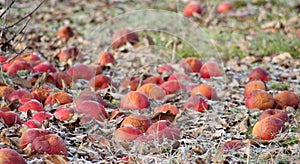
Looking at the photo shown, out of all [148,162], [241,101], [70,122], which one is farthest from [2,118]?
[241,101]

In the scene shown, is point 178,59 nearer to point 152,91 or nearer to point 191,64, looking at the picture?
point 191,64

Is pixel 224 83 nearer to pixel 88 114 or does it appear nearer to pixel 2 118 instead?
pixel 88 114

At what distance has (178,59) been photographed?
526 centimetres

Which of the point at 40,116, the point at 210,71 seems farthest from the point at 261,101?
the point at 40,116

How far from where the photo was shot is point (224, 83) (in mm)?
4547

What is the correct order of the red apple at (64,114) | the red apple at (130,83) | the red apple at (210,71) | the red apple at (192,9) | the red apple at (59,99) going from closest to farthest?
the red apple at (64,114) < the red apple at (59,99) < the red apple at (130,83) < the red apple at (210,71) < the red apple at (192,9)

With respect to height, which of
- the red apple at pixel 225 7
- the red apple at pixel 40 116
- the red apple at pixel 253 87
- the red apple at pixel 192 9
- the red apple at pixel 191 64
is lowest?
the red apple at pixel 40 116

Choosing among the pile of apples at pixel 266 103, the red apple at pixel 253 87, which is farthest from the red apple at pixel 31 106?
the red apple at pixel 253 87

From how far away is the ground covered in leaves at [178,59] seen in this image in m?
3.05

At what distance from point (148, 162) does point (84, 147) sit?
0.44 metres

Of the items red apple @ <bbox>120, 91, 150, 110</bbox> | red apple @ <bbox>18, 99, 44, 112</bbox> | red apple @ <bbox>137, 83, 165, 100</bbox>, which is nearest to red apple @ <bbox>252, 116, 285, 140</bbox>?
red apple @ <bbox>120, 91, 150, 110</bbox>

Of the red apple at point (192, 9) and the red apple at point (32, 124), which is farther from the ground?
the red apple at point (192, 9)

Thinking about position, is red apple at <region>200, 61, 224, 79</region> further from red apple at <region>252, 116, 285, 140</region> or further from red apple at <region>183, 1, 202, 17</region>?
red apple at <region>183, 1, 202, 17</region>

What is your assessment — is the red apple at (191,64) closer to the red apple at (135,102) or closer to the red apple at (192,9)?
the red apple at (135,102)
